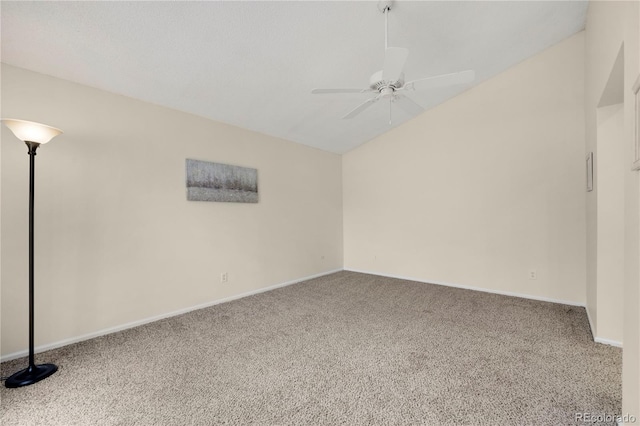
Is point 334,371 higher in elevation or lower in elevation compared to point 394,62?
lower

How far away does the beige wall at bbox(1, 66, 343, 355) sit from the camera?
7.22ft

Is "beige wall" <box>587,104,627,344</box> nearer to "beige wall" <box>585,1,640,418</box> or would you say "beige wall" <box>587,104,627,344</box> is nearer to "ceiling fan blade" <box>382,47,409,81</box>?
"beige wall" <box>585,1,640,418</box>

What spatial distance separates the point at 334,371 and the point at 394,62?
2224mm

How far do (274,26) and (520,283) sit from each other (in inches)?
164

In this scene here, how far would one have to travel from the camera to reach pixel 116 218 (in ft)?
8.77

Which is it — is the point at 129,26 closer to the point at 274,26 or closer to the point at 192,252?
the point at 274,26

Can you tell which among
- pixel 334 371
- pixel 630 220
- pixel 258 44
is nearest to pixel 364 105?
pixel 258 44

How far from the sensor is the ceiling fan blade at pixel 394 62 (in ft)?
5.77

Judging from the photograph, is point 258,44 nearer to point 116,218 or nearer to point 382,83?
point 382,83

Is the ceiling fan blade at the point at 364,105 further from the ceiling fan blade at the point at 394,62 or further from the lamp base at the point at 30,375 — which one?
the lamp base at the point at 30,375

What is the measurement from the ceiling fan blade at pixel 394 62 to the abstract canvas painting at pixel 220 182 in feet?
7.61

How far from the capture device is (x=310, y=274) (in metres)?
4.77

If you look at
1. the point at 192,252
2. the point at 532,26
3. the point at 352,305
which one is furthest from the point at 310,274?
the point at 532,26

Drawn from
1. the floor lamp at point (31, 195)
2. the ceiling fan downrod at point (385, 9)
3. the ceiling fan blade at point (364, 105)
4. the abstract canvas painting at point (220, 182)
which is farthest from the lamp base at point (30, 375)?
the ceiling fan downrod at point (385, 9)
